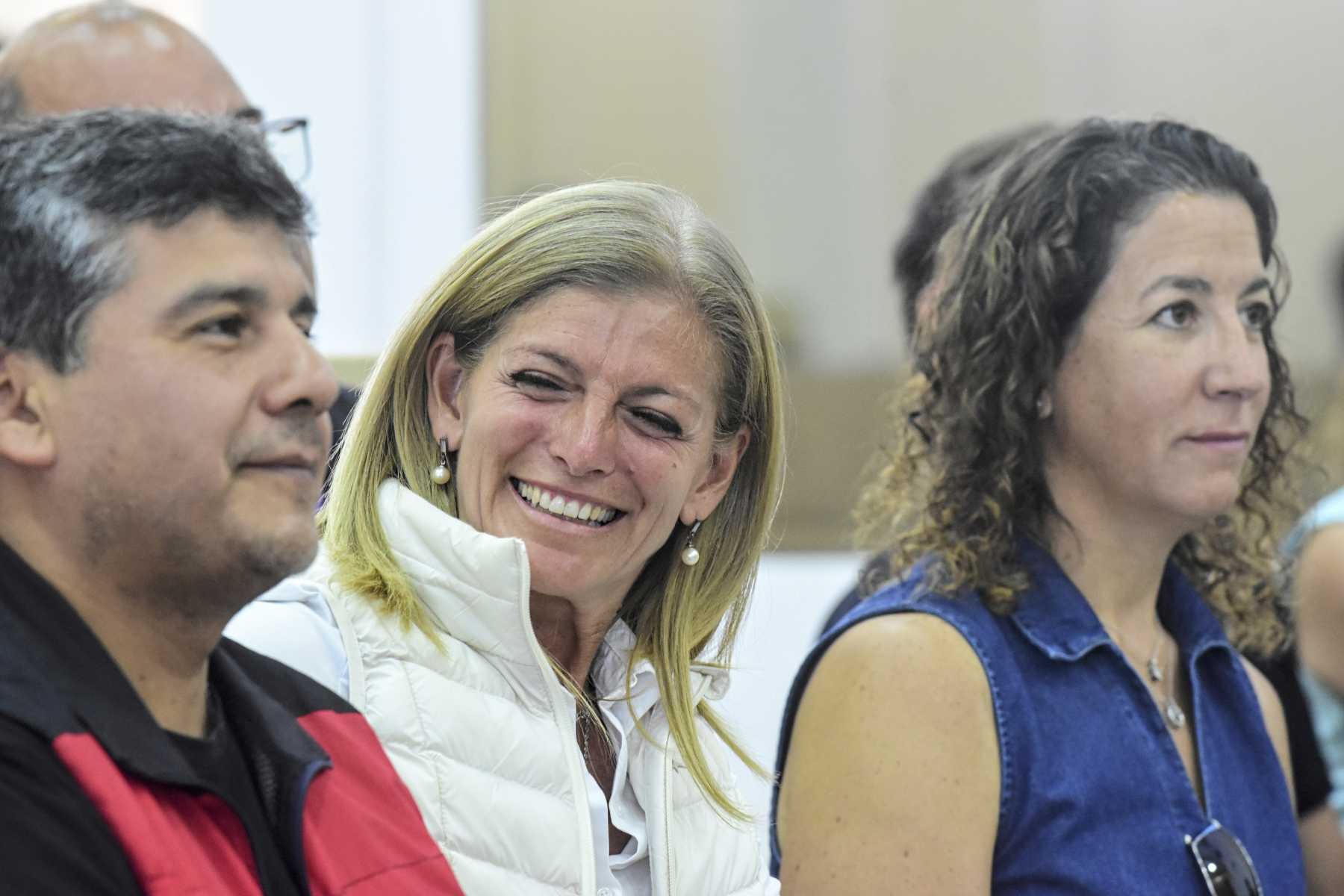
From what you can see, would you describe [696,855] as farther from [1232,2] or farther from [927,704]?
[1232,2]

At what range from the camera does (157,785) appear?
1175 millimetres

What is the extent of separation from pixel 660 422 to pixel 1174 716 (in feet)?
2.59

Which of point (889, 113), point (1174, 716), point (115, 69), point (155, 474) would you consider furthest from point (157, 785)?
point (889, 113)

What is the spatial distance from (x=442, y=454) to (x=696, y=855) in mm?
498

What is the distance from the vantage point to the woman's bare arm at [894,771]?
72.9 inches

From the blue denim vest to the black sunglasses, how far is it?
0.5 inches

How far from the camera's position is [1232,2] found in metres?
3.62

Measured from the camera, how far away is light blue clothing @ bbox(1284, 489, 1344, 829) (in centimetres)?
239

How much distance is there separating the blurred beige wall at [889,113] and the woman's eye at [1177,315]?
1493 mm

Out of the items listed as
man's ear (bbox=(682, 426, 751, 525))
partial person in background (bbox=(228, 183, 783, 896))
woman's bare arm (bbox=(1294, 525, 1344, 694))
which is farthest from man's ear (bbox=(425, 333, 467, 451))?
woman's bare arm (bbox=(1294, 525, 1344, 694))

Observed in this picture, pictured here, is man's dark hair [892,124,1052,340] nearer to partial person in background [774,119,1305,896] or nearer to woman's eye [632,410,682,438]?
partial person in background [774,119,1305,896]

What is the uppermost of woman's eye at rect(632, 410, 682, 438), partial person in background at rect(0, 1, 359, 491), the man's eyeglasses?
partial person in background at rect(0, 1, 359, 491)

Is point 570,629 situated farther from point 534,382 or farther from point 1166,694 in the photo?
point 1166,694

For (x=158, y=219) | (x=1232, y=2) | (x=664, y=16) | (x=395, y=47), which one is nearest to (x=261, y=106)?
(x=395, y=47)
